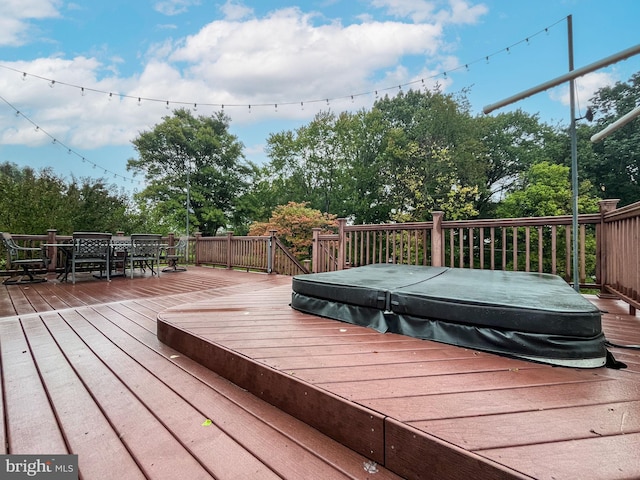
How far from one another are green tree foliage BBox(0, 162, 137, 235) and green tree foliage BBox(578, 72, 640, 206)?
21233 mm

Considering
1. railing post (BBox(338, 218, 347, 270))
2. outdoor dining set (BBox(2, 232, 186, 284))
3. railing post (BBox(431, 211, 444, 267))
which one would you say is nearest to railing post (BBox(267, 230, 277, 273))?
outdoor dining set (BBox(2, 232, 186, 284))

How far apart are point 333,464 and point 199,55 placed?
1170 cm

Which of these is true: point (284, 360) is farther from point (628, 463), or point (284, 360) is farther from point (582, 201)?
point (582, 201)

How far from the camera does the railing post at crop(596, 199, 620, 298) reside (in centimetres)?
271

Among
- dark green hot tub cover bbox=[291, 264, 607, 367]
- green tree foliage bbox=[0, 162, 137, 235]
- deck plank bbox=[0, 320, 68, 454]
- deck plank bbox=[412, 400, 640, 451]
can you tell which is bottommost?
deck plank bbox=[0, 320, 68, 454]

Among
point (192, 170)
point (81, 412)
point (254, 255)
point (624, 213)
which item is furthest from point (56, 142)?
point (624, 213)

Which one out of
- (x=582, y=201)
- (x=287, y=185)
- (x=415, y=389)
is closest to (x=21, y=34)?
(x=415, y=389)

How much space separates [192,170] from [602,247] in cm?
1881

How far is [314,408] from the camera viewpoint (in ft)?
3.48

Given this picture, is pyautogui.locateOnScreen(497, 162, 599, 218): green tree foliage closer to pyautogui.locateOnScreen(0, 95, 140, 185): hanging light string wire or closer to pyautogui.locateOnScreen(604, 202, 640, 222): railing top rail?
pyautogui.locateOnScreen(604, 202, 640, 222): railing top rail

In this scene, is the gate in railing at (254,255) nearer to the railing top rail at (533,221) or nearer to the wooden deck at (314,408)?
the railing top rail at (533,221)

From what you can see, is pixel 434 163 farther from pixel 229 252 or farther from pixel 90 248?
pixel 90 248

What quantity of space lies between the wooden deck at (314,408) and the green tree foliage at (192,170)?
16.4m

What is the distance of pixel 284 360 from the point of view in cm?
132
